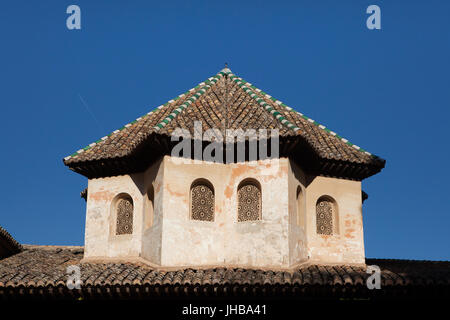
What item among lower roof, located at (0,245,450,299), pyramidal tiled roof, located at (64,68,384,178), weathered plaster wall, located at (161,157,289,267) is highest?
pyramidal tiled roof, located at (64,68,384,178)

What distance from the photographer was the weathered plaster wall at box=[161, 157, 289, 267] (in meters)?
16.0

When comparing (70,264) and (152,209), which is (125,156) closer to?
(152,209)

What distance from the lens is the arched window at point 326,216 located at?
17.5 meters

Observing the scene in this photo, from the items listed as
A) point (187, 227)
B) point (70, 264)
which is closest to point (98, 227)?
point (70, 264)

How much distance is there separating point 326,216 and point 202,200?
3293 millimetres

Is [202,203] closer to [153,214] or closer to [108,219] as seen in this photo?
[153,214]

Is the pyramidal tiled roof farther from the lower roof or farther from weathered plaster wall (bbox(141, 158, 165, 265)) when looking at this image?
the lower roof

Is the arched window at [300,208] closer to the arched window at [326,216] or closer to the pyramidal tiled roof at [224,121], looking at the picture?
the arched window at [326,216]

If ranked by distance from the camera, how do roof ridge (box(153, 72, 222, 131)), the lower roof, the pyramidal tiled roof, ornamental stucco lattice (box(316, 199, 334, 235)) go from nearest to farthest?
the lower roof → roof ridge (box(153, 72, 222, 131)) → the pyramidal tiled roof → ornamental stucco lattice (box(316, 199, 334, 235))

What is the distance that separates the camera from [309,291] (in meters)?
14.4

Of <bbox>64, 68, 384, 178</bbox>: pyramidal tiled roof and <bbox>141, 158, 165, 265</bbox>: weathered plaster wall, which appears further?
<bbox>64, 68, 384, 178</bbox>: pyramidal tiled roof

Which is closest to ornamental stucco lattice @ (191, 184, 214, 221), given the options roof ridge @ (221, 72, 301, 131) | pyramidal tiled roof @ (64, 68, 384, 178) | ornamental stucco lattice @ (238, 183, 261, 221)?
ornamental stucco lattice @ (238, 183, 261, 221)

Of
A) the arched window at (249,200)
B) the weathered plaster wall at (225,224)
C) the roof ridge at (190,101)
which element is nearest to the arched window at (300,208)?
the weathered plaster wall at (225,224)
